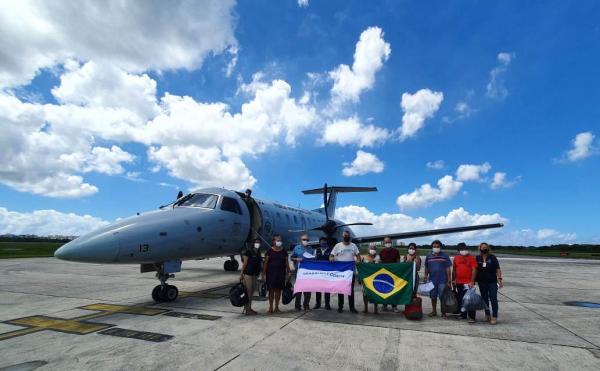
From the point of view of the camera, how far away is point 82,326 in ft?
22.0

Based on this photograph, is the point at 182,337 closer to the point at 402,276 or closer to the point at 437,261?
the point at 402,276

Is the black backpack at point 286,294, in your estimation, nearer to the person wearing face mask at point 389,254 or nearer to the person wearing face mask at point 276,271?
the person wearing face mask at point 276,271

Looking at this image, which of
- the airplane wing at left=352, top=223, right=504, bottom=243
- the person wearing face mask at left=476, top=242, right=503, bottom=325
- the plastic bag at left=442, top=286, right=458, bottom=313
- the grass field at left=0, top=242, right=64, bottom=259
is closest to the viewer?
the person wearing face mask at left=476, top=242, right=503, bottom=325

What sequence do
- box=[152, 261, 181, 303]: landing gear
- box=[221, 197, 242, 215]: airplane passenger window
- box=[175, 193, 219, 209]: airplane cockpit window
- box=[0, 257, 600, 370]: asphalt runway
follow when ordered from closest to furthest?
box=[0, 257, 600, 370]: asphalt runway → box=[152, 261, 181, 303]: landing gear → box=[175, 193, 219, 209]: airplane cockpit window → box=[221, 197, 242, 215]: airplane passenger window

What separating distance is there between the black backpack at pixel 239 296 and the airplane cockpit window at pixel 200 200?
395cm

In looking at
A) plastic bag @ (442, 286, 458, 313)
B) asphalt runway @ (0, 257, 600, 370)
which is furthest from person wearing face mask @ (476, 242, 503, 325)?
plastic bag @ (442, 286, 458, 313)

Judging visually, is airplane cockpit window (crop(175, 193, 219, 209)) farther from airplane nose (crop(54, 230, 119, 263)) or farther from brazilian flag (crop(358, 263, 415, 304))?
brazilian flag (crop(358, 263, 415, 304))

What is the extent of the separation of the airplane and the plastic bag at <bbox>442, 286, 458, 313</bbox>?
22.3 ft

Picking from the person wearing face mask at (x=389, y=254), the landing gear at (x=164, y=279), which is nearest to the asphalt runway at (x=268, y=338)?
the landing gear at (x=164, y=279)

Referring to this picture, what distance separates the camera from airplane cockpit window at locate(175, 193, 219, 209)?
35.9 ft

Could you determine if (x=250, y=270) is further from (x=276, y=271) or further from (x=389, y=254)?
(x=389, y=254)

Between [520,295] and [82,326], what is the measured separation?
12997 mm

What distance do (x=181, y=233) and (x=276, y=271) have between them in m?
3.00

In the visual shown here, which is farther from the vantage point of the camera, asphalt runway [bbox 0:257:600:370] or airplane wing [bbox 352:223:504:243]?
airplane wing [bbox 352:223:504:243]
